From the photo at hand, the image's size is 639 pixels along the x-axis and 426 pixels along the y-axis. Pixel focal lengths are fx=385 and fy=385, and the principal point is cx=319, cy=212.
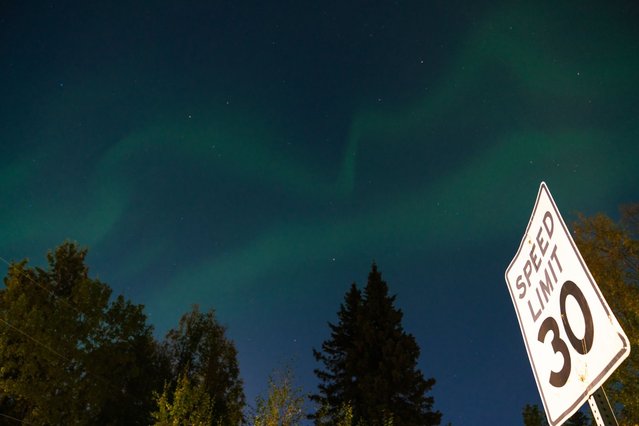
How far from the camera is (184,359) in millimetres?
30578

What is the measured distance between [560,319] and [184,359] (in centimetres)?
3282

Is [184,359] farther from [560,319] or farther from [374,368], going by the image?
[560,319]

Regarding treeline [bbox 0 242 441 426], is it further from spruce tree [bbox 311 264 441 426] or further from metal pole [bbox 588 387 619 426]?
metal pole [bbox 588 387 619 426]

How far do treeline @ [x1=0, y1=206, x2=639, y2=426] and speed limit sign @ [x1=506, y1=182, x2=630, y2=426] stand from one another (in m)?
11.2

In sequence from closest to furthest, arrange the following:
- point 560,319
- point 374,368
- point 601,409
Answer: point 601,409 → point 560,319 → point 374,368

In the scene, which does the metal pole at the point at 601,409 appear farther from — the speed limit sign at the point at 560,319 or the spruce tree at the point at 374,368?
the spruce tree at the point at 374,368

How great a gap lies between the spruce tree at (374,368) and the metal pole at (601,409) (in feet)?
72.6

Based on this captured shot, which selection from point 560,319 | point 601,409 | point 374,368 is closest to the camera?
point 601,409

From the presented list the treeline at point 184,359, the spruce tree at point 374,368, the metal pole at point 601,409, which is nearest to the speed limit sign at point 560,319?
the metal pole at point 601,409

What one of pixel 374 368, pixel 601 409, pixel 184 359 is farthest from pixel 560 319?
pixel 184 359

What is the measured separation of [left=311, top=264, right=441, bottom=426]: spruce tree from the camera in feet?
79.1

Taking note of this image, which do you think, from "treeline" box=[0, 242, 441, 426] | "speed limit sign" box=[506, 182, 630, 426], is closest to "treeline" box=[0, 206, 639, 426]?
"treeline" box=[0, 242, 441, 426]

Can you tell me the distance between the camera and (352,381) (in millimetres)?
26688

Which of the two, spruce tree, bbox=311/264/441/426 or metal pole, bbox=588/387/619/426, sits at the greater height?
spruce tree, bbox=311/264/441/426
